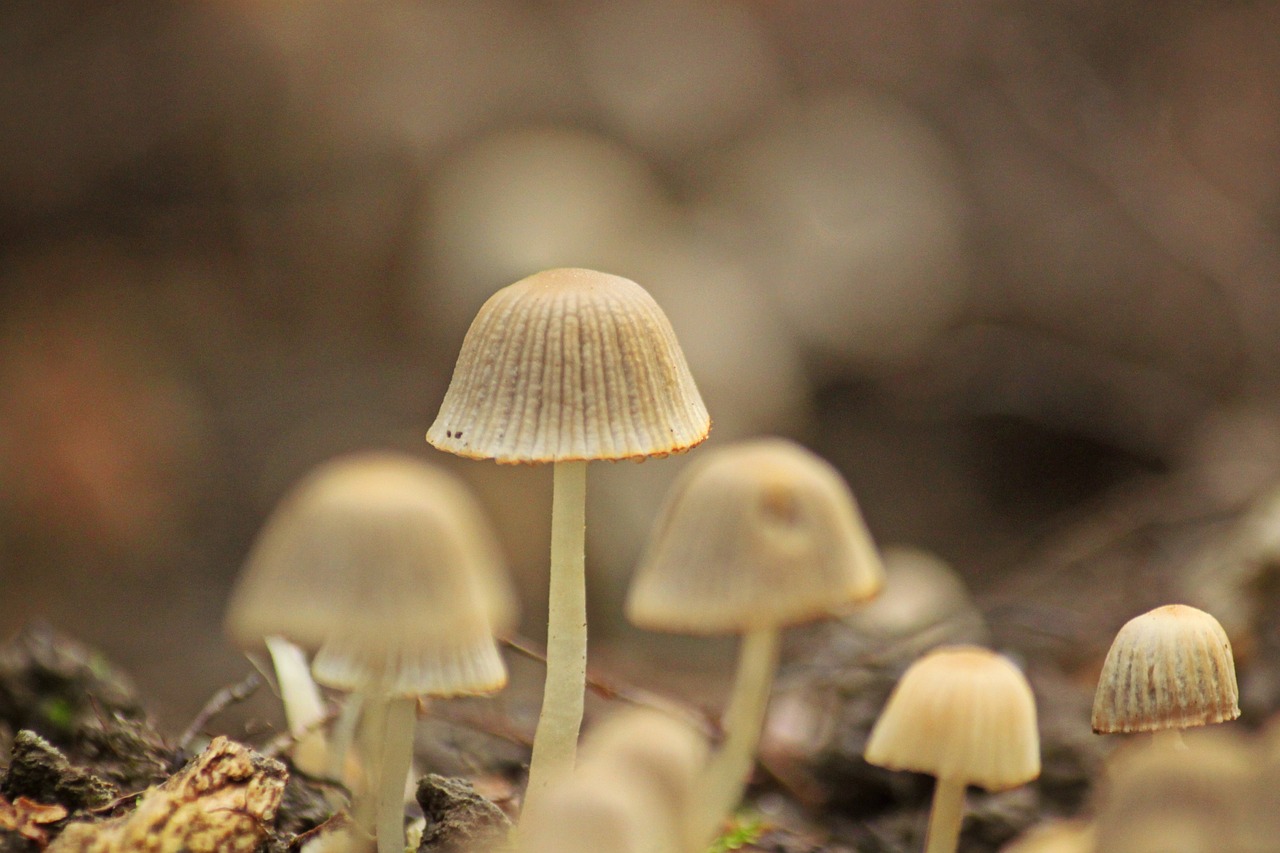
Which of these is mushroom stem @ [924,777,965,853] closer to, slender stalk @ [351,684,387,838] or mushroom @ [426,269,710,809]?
mushroom @ [426,269,710,809]

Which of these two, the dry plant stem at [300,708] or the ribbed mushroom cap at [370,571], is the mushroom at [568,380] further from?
the dry plant stem at [300,708]

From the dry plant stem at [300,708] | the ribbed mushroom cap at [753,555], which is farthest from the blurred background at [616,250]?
the dry plant stem at [300,708]

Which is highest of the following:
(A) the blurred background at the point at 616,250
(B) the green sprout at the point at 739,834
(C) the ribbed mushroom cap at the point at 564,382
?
(A) the blurred background at the point at 616,250

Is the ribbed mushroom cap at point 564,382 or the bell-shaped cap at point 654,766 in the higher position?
the ribbed mushroom cap at point 564,382

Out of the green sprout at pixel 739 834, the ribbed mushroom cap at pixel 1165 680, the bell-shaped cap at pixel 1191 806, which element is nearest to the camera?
the bell-shaped cap at pixel 1191 806

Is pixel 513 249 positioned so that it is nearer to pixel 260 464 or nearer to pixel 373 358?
pixel 373 358

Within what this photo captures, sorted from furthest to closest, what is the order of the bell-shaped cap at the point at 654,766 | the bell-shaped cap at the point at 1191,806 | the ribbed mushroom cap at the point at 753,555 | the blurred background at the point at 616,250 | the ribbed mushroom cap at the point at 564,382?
the blurred background at the point at 616,250
the ribbed mushroom cap at the point at 753,555
the ribbed mushroom cap at the point at 564,382
the bell-shaped cap at the point at 654,766
the bell-shaped cap at the point at 1191,806

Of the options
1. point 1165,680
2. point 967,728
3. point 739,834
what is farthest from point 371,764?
point 1165,680

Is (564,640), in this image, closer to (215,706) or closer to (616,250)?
(215,706)
